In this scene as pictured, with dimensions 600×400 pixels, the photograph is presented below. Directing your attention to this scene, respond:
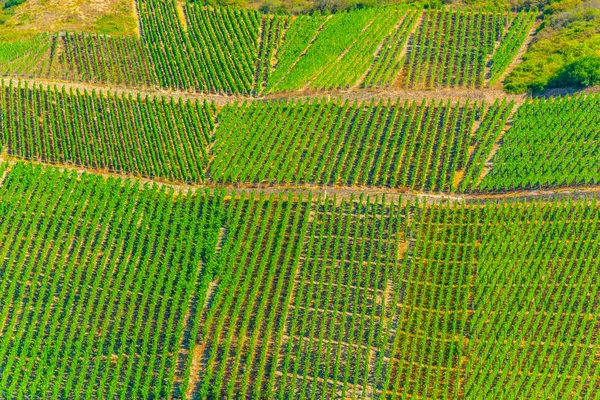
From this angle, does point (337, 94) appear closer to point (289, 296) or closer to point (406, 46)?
point (406, 46)

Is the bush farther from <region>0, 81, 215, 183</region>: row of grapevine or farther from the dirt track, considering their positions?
<region>0, 81, 215, 183</region>: row of grapevine

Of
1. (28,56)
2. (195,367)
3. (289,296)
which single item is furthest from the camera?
(28,56)

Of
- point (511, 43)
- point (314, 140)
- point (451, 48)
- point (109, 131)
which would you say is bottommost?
point (109, 131)

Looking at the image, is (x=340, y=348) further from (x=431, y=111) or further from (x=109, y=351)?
(x=431, y=111)

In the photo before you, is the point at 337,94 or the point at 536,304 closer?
the point at 536,304

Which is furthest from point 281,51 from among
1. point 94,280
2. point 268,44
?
point 94,280

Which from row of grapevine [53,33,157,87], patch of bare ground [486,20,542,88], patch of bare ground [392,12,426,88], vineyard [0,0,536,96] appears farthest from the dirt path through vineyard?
patch of bare ground [486,20,542,88]

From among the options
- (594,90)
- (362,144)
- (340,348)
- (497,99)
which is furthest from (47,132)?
(594,90)
